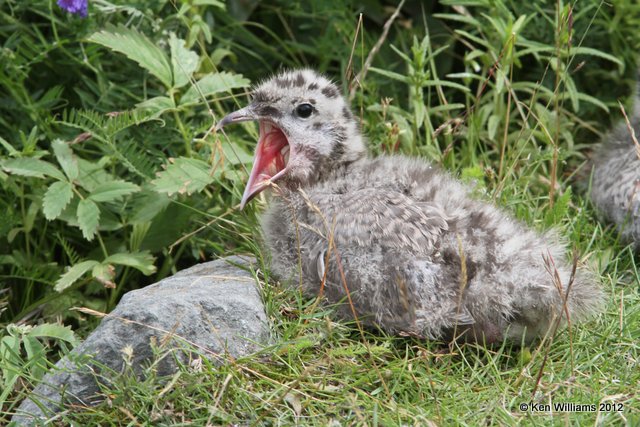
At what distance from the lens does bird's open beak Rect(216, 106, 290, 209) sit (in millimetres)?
4477

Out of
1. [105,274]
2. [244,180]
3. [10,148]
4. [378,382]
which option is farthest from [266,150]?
[378,382]

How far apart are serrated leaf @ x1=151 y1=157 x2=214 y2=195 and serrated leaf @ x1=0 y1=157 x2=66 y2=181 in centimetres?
50

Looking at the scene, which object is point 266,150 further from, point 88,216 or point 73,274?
point 73,274

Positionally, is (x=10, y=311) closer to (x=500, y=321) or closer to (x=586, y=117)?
(x=500, y=321)

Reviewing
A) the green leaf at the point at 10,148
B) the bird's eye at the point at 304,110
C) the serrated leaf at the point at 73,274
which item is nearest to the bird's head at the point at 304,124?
the bird's eye at the point at 304,110

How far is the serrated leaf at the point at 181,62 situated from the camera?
4.88 meters

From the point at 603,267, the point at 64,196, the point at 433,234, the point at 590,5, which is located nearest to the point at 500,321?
the point at 433,234

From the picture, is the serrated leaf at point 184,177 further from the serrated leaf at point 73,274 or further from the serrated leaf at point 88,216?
the serrated leaf at point 73,274

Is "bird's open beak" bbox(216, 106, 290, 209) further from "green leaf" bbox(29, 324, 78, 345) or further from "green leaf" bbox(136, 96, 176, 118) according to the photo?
"green leaf" bbox(29, 324, 78, 345)

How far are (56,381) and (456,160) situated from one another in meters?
2.78

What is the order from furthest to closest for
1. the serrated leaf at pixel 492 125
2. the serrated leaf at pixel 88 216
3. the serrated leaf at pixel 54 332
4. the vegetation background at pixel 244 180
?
the serrated leaf at pixel 492 125, the serrated leaf at pixel 88 216, the serrated leaf at pixel 54 332, the vegetation background at pixel 244 180

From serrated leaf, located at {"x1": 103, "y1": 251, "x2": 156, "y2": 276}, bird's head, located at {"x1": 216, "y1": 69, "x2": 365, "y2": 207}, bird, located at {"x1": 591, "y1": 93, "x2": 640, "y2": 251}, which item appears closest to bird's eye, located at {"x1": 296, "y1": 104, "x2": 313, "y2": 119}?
bird's head, located at {"x1": 216, "y1": 69, "x2": 365, "y2": 207}

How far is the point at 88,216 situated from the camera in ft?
15.1

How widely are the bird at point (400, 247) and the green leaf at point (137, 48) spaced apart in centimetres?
61
